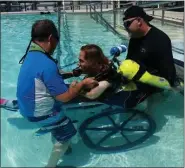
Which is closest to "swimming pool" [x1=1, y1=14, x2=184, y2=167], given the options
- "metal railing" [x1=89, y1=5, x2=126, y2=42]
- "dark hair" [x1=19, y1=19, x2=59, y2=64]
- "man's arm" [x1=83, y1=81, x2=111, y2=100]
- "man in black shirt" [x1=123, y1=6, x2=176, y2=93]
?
"man in black shirt" [x1=123, y1=6, x2=176, y2=93]

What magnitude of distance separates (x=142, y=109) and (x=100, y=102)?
27.1 inches

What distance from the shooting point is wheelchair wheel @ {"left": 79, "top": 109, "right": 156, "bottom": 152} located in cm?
329

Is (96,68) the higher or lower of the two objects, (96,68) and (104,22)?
the lower

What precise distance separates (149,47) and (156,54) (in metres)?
0.11

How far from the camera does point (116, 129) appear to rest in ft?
11.5

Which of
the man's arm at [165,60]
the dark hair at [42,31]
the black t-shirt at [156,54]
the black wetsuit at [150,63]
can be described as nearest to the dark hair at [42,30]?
the dark hair at [42,31]

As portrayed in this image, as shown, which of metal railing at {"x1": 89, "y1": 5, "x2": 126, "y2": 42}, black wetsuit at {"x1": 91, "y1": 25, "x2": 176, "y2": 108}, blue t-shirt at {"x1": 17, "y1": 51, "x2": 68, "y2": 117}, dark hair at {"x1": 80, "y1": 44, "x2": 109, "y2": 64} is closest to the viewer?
blue t-shirt at {"x1": 17, "y1": 51, "x2": 68, "y2": 117}

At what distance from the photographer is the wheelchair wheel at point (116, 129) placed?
329 centimetres

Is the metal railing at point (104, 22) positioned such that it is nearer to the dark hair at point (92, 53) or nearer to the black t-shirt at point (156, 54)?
the black t-shirt at point (156, 54)

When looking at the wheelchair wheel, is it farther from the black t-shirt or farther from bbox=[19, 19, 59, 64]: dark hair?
bbox=[19, 19, 59, 64]: dark hair

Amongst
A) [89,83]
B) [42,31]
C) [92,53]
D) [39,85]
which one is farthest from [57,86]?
[92,53]

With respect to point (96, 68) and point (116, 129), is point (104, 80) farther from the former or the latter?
point (116, 129)

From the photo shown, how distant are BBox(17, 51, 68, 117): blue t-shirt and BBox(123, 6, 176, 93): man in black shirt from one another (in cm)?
121

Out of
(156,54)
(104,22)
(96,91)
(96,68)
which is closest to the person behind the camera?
(96,91)
